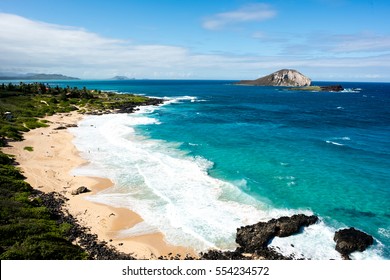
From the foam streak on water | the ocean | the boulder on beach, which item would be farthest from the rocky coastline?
the boulder on beach

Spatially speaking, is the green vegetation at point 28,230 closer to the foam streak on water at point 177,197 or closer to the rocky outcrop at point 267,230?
the foam streak on water at point 177,197

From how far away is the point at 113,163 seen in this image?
1601 inches

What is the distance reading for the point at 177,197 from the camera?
30.4m

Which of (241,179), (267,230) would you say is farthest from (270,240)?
(241,179)

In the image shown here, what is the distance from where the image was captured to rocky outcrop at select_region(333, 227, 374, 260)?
2186 centimetres

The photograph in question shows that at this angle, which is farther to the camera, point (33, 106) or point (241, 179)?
point (33, 106)

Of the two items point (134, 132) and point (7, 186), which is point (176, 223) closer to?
point (7, 186)

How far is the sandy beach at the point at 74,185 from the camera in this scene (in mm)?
22391

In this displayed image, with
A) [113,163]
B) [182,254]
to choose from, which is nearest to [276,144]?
[113,163]

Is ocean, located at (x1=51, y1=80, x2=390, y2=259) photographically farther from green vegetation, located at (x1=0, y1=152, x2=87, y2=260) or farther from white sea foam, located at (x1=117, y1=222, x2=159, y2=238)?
green vegetation, located at (x1=0, y1=152, x2=87, y2=260)

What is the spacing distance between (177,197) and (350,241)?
15.9 meters

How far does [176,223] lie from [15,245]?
39.6ft

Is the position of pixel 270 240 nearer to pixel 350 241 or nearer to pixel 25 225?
pixel 350 241

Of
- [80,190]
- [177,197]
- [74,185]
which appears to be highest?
[80,190]
